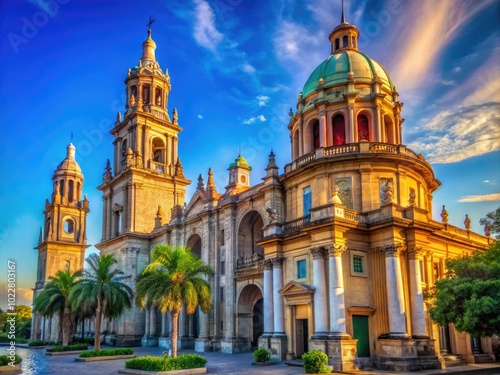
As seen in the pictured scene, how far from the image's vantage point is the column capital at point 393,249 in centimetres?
3036

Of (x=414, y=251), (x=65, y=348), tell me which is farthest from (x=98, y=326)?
(x=414, y=251)

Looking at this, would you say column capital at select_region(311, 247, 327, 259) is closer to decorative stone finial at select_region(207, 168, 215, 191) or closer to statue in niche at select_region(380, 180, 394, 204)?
statue in niche at select_region(380, 180, 394, 204)

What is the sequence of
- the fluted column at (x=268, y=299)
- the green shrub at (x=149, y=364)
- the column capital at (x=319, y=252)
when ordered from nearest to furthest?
the green shrub at (x=149, y=364) → the column capital at (x=319, y=252) → the fluted column at (x=268, y=299)

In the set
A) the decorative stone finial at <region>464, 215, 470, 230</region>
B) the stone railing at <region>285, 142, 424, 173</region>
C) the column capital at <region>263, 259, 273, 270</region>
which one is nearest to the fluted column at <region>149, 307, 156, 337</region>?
the column capital at <region>263, 259, 273, 270</region>

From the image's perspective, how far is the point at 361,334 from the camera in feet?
100

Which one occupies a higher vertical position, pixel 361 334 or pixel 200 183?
pixel 200 183

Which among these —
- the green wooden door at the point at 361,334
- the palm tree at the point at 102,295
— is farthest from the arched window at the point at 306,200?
the palm tree at the point at 102,295

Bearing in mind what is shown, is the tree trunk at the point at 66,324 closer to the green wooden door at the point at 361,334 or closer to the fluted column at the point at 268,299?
the fluted column at the point at 268,299

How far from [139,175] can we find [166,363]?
112ft

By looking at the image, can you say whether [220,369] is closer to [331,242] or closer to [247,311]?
[331,242]

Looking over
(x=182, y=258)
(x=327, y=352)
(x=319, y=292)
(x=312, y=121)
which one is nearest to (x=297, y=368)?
(x=327, y=352)

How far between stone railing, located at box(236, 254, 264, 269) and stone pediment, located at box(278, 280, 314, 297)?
6.09 metres

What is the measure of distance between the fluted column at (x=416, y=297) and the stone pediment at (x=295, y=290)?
6149 mm

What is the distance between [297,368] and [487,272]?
11691 millimetres
